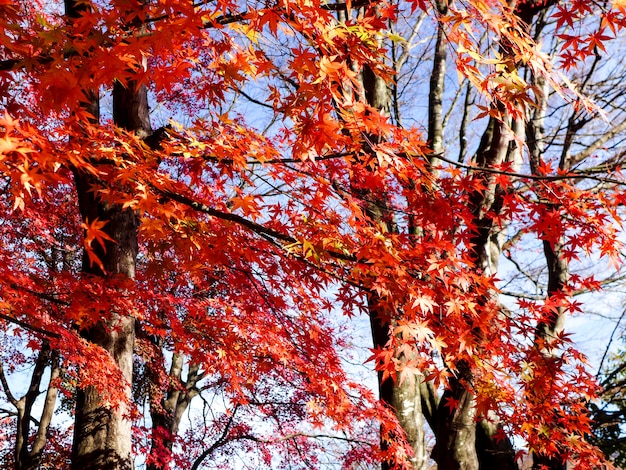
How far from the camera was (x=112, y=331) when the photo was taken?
18.5 feet

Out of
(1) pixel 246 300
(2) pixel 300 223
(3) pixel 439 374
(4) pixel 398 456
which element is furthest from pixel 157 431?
(3) pixel 439 374

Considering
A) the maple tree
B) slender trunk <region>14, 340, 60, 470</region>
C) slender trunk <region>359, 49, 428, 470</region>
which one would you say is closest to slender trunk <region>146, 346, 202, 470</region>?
slender trunk <region>14, 340, 60, 470</region>

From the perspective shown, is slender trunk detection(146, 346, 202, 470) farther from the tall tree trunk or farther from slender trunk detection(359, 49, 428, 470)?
slender trunk detection(359, 49, 428, 470)

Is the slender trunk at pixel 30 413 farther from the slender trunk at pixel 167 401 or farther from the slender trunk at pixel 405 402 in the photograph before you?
the slender trunk at pixel 405 402

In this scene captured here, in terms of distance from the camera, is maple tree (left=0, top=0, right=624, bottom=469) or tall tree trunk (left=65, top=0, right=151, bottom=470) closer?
maple tree (left=0, top=0, right=624, bottom=469)

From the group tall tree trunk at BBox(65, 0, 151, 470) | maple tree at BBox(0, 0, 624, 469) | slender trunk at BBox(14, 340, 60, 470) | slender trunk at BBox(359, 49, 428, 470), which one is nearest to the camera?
maple tree at BBox(0, 0, 624, 469)

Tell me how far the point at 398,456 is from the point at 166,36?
16.0 ft

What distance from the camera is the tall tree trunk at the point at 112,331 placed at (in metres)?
5.25

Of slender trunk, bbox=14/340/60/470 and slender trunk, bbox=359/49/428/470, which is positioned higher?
slender trunk, bbox=14/340/60/470

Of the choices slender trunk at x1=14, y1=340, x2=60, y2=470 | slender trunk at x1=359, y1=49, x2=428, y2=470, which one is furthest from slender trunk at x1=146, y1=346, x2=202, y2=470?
slender trunk at x1=359, y1=49, x2=428, y2=470

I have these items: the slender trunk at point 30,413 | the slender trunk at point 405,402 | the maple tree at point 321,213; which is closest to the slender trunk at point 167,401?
the slender trunk at point 30,413

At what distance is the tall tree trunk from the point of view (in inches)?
207

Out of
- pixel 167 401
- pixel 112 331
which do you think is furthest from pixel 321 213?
pixel 167 401

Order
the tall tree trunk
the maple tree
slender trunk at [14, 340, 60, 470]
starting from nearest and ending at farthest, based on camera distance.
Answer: the maple tree < the tall tree trunk < slender trunk at [14, 340, 60, 470]
